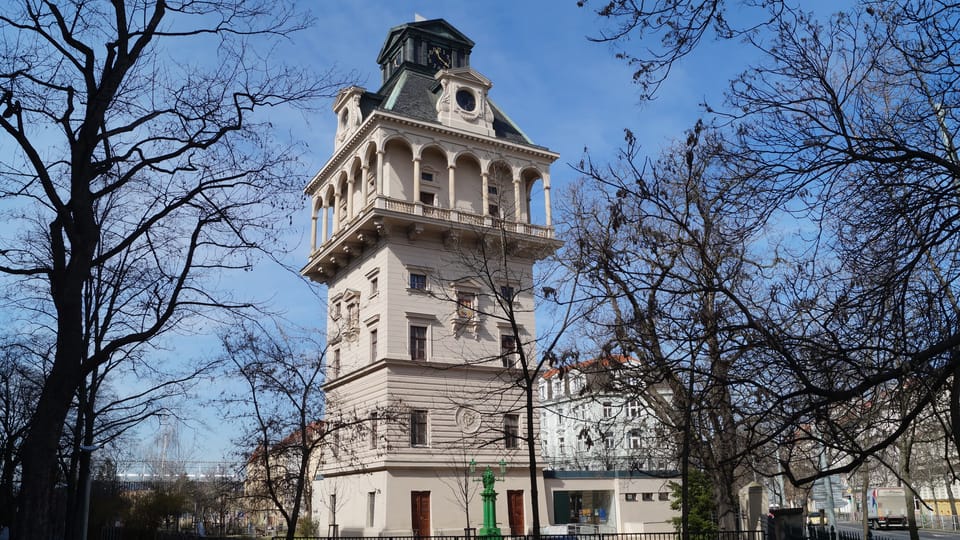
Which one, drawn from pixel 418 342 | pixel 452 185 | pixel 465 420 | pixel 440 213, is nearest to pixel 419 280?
pixel 418 342

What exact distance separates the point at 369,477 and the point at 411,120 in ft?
60.2

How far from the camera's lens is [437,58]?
49.6 meters

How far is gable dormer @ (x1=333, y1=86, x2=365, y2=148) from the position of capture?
44.8 m

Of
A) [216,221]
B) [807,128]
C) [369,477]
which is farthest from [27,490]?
[369,477]

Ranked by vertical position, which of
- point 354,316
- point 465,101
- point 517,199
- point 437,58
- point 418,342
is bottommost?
point 418,342

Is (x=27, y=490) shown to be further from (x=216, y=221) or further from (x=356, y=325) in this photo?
(x=356, y=325)

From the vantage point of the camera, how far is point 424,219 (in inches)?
1548

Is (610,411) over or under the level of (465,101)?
under

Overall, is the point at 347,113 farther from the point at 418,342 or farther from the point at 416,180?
the point at 418,342

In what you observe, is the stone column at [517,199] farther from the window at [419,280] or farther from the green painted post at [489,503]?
the green painted post at [489,503]

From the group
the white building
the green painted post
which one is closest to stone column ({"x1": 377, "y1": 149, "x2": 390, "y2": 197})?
the white building

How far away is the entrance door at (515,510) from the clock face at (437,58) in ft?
86.7

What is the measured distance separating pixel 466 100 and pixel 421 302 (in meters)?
12.5

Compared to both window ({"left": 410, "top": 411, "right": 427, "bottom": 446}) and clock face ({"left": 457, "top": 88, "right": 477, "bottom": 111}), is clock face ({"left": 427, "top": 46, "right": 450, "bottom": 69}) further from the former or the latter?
window ({"left": 410, "top": 411, "right": 427, "bottom": 446})
